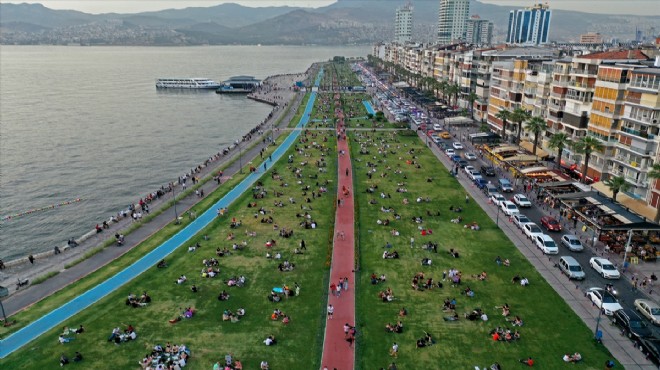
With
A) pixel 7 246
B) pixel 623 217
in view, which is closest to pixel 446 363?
pixel 623 217

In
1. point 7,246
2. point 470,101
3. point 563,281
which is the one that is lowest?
point 7,246

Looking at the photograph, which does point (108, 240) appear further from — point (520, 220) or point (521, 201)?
point (521, 201)

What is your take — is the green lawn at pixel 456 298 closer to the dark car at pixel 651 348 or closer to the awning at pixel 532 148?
the dark car at pixel 651 348

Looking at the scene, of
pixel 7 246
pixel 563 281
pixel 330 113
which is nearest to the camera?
pixel 563 281

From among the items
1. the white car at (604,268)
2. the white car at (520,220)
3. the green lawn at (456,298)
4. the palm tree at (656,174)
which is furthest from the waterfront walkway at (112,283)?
the palm tree at (656,174)

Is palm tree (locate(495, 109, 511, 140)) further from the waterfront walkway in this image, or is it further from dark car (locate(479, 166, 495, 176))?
the waterfront walkway

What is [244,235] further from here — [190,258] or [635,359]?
[635,359]

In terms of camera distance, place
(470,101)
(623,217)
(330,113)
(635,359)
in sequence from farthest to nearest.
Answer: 1. (330,113)
2. (470,101)
3. (623,217)
4. (635,359)
